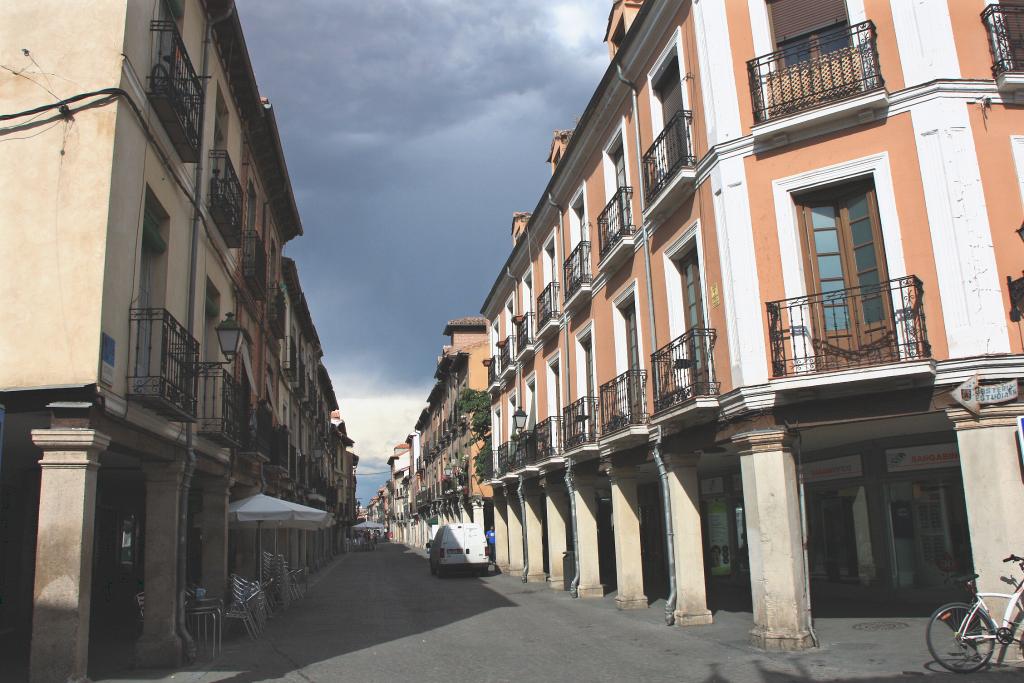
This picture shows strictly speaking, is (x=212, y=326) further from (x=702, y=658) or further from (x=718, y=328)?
(x=702, y=658)

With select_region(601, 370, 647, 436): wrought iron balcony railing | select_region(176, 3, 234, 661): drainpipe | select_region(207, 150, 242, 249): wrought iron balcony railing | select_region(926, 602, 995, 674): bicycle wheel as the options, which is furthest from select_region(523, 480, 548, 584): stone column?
select_region(926, 602, 995, 674): bicycle wheel

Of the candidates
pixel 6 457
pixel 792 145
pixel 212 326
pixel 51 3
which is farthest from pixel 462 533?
pixel 51 3

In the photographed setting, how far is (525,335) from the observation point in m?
25.0

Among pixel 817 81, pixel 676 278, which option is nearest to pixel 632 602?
pixel 676 278

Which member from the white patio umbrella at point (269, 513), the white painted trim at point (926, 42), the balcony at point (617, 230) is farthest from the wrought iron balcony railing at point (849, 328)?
the white patio umbrella at point (269, 513)

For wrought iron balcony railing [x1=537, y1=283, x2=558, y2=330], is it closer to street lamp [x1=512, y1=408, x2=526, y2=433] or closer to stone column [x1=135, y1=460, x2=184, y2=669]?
street lamp [x1=512, y1=408, x2=526, y2=433]

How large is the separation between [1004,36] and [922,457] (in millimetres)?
6817

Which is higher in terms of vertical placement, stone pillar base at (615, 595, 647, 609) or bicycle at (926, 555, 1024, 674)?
bicycle at (926, 555, 1024, 674)

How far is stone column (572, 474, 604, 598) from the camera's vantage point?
18.8 metres

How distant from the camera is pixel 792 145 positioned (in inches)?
431

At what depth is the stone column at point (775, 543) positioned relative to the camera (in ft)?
33.3

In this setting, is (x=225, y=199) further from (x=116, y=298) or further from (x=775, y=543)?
(x=775, y=543)

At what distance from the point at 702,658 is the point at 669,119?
8659mm

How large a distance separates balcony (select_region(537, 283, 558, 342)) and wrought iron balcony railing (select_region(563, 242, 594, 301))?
125cm
